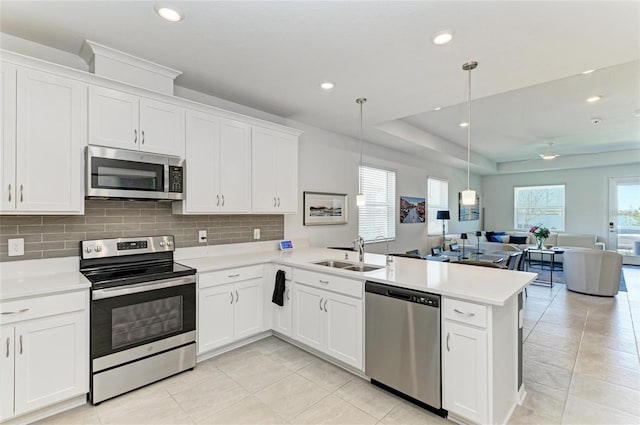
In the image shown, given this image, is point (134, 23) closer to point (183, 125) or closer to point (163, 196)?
point (183, 125)

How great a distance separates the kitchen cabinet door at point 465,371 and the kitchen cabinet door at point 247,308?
1.89m

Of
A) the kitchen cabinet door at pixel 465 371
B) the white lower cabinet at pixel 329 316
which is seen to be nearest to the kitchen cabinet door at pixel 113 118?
the white lower cabinet at pixel 329 316

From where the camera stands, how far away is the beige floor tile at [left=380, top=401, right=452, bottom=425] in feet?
6.74

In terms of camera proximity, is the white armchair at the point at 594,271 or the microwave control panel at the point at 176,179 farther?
the white armchair at the point at 594,271

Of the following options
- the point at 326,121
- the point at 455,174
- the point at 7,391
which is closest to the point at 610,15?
the point at 326,121

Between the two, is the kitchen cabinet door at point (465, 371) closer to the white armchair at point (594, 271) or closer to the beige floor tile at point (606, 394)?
the beige floor tile at point (606, 394)

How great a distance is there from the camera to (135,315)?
2.37 metres

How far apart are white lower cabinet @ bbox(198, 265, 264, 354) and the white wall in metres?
9.42

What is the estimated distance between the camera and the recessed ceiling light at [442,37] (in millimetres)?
2156

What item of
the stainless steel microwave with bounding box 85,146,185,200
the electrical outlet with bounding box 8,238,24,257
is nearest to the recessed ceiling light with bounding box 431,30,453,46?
the stainless steel microwave with bounding box 85,146,185,200

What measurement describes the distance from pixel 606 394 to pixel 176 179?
13.2 feet

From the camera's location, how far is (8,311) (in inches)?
74.1

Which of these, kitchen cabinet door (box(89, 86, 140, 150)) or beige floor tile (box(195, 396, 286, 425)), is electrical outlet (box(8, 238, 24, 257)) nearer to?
kitchen cabinet door (box(89, 86, 140, 150))

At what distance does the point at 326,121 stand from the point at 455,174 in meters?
5.70
